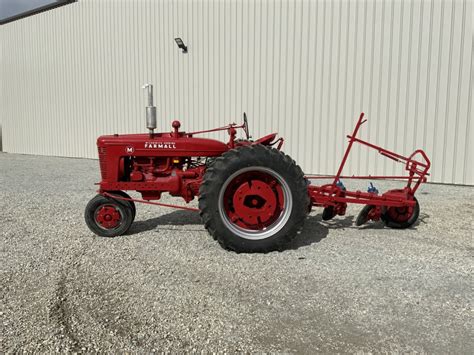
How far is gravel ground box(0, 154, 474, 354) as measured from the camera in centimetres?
215

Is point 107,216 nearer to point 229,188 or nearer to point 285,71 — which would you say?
point 229,188

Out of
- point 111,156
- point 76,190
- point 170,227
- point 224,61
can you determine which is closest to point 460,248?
point 170,227

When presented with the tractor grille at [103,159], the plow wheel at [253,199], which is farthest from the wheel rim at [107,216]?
the plow wheel at [253,199]

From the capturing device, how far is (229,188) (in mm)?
3557

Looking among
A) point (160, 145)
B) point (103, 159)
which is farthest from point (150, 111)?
point (103, 159)

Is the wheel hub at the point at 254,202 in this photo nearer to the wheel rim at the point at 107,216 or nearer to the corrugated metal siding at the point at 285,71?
the wheel rim at the point at 107,216

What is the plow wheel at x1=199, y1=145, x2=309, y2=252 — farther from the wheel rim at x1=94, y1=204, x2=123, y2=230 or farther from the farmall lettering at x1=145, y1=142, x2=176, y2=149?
the wheel rim at x1=94, y1=204, x2=123, y2=230

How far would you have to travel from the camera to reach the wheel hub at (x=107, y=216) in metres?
3.85

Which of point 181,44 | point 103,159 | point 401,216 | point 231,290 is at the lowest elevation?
point 231,290

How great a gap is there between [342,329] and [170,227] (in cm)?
242

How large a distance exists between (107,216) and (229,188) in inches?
50.1

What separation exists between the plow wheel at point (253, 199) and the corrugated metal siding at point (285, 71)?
14.8ft

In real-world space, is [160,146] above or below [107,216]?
above

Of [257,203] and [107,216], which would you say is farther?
[107,216]
